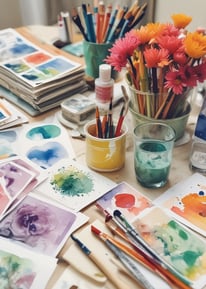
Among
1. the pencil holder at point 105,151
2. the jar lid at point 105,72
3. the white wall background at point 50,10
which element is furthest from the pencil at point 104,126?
the white wall background at point 50,10

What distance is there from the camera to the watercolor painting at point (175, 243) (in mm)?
615

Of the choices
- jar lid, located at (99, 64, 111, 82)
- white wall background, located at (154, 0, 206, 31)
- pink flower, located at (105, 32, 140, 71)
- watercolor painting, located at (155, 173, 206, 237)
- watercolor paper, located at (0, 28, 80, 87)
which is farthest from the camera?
white wall background, located at (154, 0, 206, 31)

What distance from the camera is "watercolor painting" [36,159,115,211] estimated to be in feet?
2.48

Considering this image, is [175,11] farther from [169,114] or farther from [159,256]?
[159,256]

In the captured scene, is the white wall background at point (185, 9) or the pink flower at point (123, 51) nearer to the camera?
the pink flower at point (123, 51)

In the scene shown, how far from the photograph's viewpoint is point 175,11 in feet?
4.25

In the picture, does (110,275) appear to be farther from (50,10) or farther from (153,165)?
(50,10)

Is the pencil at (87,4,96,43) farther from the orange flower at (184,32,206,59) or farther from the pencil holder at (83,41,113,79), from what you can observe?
the orange flower at (184,32,206,59)

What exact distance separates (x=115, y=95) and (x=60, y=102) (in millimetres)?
152

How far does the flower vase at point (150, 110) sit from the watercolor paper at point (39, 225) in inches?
11.2

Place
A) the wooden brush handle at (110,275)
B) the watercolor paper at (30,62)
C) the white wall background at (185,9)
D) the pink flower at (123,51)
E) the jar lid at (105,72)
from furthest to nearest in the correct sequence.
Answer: the white wall background at (185,9)
the watercolor paper at (30,62)
the jar lid at (105,72)
the pink flower at (123,51)
the wooden brush handle at (110,275)

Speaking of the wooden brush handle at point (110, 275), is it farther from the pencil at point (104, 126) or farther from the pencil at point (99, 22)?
the pencil at point (99, 22)

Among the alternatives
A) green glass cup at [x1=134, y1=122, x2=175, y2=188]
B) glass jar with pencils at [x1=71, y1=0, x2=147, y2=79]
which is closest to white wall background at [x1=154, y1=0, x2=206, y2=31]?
glass jar with pencils at [x1=71, y1=0, x2=147, y2=79]

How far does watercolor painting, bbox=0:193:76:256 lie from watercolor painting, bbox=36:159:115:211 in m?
0.03
